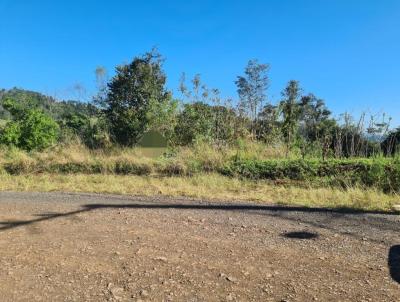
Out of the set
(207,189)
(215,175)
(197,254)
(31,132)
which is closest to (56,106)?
(31,132)

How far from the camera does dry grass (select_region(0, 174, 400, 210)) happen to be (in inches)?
233

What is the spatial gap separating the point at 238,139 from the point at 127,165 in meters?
2.79

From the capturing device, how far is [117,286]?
116 inches

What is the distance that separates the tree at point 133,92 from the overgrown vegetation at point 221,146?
111 mm

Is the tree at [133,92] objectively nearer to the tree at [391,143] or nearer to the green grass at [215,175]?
the green grass at [215,175]

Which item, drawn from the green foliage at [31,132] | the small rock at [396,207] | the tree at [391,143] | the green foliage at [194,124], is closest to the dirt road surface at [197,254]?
the small rock at [396,207]

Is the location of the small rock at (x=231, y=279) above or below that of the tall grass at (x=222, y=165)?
below

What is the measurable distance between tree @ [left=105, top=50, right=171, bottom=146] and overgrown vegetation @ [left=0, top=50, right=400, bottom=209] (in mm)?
111

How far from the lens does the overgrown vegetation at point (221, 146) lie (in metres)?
7.63

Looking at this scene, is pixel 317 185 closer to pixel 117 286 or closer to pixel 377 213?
pixel 377 213

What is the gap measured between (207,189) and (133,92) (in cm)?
942

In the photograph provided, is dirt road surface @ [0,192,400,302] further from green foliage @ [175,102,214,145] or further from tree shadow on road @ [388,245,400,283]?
green foliage @ [175,102,214,145]

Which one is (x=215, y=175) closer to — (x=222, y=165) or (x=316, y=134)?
(x=222, y=165)

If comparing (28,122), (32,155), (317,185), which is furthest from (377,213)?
(28,122)
